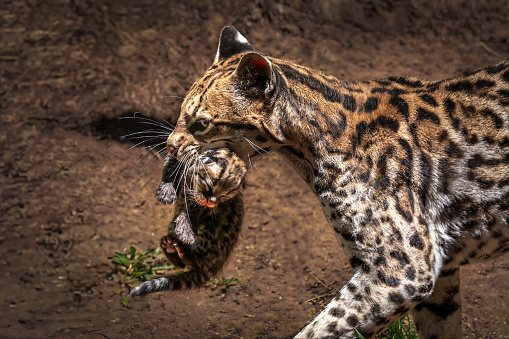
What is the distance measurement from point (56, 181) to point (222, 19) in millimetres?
3771

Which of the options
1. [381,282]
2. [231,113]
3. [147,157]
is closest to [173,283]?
[231,113]

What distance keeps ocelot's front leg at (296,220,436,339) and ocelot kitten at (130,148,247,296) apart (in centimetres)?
118

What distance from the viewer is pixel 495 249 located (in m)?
5.13

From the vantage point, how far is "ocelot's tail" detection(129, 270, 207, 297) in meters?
5.37

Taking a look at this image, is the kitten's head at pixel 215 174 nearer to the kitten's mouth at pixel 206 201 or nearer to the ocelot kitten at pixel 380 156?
the kitten's mouth at pixel 206 201

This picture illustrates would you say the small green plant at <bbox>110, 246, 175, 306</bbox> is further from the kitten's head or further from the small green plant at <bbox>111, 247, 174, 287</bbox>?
the kitten's head

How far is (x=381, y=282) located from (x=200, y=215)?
197cm

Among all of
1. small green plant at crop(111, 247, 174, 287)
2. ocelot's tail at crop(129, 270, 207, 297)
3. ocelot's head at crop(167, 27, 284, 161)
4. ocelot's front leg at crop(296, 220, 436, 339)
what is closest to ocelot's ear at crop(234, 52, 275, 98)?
ocelot's head at crop(167, 27, 284, 161)

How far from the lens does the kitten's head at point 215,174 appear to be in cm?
510

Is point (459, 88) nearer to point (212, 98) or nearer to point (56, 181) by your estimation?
point (212, 98)

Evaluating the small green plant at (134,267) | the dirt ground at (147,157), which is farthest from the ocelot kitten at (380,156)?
the small green plant at (134,267)

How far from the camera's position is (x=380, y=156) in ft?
16.3

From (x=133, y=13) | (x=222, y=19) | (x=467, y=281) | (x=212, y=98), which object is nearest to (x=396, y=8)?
(x=222, y=19)

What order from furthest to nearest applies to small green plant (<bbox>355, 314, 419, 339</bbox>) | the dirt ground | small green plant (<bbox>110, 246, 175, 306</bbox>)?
1. small green plant (<bbox>110, 246, 175, 306</bbox>)
2. the dirt ground
3. small green plant (<bbox>355, 314, 419, 339</bbox>)
